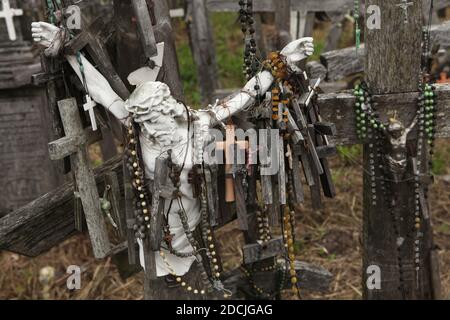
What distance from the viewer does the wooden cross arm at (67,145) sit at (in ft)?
7.72

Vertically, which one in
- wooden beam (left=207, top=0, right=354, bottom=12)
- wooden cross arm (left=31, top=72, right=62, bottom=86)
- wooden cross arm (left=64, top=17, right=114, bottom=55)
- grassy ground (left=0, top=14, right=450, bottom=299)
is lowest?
grassy ground (left=0, top=14, right=450, bottom=299)

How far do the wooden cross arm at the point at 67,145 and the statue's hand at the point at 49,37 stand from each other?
13.9 inches

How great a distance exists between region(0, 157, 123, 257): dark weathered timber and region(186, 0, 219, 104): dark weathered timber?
2.87 metres

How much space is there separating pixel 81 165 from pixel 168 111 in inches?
19.8

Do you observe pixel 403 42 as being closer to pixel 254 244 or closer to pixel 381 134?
pixel 381 134

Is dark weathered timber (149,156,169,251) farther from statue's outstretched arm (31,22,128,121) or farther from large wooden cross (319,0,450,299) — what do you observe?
large wooden cross (319,0,450,299)

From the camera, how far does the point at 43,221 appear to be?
9.07ft

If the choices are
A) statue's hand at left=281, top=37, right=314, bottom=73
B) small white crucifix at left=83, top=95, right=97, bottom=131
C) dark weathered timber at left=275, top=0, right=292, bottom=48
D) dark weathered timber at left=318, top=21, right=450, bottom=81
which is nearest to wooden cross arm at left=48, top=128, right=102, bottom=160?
small white crucifix at left=83, top=95, right=97, bottom=131

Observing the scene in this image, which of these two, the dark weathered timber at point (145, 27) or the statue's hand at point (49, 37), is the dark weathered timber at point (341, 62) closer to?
the dark weathered timber at point (145, 27)

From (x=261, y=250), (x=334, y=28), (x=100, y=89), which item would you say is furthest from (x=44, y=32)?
(x=334, y=28)

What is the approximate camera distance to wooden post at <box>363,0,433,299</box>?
2.52 metres

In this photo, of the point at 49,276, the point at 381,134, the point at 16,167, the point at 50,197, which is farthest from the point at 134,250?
the point at 16,167

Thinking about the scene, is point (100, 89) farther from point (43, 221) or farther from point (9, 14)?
point (9, 14)
